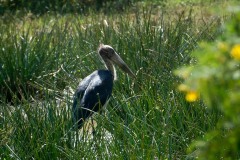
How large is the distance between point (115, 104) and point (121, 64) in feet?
2.71

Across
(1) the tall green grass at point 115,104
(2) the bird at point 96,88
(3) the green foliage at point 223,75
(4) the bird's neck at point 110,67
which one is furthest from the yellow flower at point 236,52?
(4) the bird's neck at point 110,67

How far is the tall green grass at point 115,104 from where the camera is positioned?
486 centimetres

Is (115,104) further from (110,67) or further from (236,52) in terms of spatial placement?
(236,52)

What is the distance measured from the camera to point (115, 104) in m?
6.60

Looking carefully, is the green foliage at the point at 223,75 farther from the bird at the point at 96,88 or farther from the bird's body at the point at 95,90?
the bird's body at the point at 95,90

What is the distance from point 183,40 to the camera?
7684mm

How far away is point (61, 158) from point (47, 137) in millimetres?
170


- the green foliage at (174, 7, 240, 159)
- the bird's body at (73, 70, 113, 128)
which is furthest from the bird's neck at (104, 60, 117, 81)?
the green foliage at (174, 7, 240, 159)

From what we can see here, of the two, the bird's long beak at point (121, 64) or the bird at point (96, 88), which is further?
the bird's long beak at point (121, 64)

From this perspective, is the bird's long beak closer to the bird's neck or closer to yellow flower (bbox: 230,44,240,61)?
the bird's neck

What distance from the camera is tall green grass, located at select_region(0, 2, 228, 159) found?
4855 mm

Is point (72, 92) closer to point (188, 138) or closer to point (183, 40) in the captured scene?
point (183, 40)

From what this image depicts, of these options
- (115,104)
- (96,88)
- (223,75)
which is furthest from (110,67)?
(223,75)

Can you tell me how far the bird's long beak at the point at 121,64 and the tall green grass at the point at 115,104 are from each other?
69 millimetres
